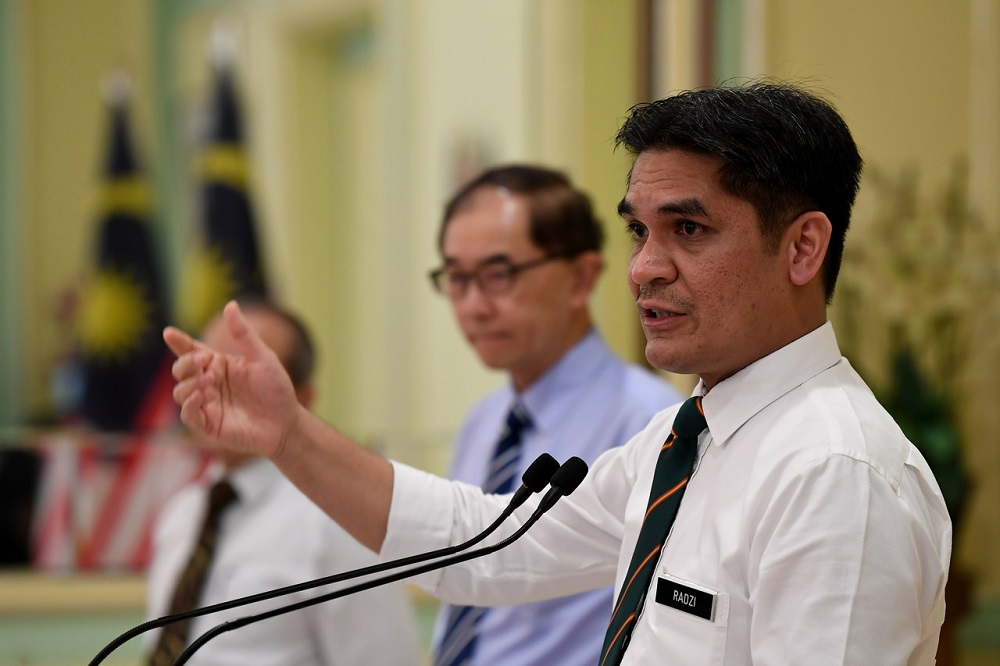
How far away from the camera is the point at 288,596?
2.07m

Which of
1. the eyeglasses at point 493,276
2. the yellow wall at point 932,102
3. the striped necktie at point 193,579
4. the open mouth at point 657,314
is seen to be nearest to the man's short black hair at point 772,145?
the open mouth at point 657,314

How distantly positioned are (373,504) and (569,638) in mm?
543

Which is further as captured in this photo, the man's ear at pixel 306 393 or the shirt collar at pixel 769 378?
the man's ear at pixel 306 393

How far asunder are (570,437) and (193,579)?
83cm

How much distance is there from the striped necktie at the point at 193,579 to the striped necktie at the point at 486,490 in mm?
527

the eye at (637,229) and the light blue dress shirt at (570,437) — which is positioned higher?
the eye at (637,229)

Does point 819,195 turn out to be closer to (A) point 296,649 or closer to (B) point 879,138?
(A) point 296,649

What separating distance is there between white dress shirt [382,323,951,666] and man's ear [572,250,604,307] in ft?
2.80

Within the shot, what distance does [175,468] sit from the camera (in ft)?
13.2

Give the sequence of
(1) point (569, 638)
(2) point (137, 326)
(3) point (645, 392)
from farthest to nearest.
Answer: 1. (2) point (137, 326)
2. (3) point (645, 392)
3. (1) point (569, 638)

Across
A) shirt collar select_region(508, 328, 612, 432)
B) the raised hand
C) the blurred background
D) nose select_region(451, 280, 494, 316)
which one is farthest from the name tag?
the blurred background

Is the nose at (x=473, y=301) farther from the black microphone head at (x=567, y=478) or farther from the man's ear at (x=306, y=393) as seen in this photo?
the black microphone head at (x=567, y=478)

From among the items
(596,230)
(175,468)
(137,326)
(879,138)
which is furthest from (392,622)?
(137,326)

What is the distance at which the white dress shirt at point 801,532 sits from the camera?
0.98 meters
